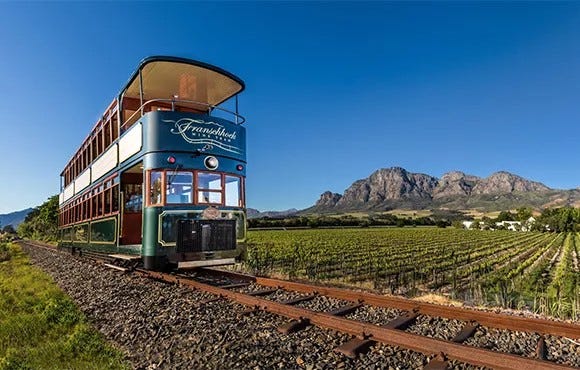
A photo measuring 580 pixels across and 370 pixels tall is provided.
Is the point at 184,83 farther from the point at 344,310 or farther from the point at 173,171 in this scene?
the point at 344,310

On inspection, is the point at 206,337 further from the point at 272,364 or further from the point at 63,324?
the point at 63,324

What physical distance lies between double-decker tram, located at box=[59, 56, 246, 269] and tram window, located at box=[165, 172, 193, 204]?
25 mm

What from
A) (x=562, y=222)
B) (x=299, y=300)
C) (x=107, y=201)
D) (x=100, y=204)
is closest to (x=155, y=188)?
(x=107, y=201)

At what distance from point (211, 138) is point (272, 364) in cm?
703

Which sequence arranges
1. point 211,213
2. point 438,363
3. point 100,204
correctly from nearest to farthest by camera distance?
point 438,363, point 211,213, point 100,204

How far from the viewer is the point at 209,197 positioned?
9.94 m

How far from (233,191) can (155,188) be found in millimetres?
2080

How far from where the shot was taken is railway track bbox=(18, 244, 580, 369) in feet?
12.6

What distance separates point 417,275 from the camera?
1633 centimetres

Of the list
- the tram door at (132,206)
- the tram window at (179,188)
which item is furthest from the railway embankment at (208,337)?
the tram door at (132,206)

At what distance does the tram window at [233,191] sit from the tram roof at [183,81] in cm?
302

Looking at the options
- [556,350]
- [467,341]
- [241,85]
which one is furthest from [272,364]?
[241,85]

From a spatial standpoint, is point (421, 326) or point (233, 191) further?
point (233, 191)

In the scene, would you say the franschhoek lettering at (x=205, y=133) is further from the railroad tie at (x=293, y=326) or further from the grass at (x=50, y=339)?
the railroad tie at (x=293, y=326)
